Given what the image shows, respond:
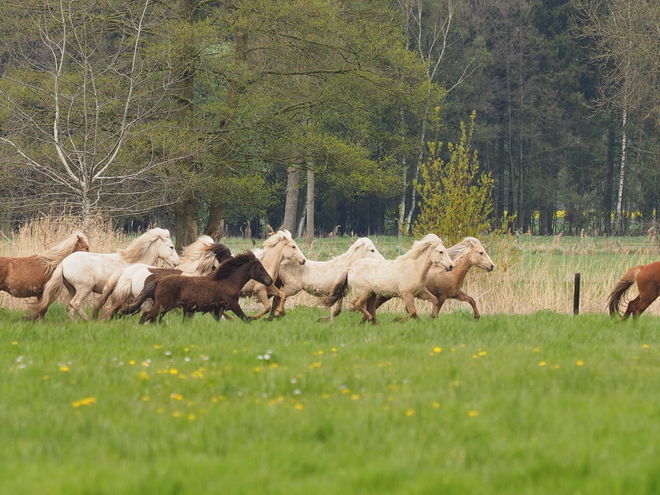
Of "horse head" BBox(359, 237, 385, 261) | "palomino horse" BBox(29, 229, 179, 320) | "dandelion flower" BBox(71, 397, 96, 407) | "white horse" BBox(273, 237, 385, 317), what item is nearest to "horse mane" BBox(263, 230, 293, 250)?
"white horse" BBox(273, 237, 385, 317)

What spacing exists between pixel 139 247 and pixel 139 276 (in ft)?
5.28

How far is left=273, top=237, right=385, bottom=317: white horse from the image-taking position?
49.7 ft

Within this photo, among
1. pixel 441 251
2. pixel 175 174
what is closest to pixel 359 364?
pixel 441 251

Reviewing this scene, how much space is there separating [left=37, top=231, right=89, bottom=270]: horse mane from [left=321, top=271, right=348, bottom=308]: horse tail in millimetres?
4525

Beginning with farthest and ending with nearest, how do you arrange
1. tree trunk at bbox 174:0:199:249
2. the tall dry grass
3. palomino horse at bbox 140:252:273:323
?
tree trunk at bbox 174:0:199:249 < the tall dry grass < palomino horse at bbox 140:252:273:323

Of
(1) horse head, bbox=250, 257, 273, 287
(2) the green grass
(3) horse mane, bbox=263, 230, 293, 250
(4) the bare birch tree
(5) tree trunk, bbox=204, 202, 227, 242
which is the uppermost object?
(4) the bare birch tree

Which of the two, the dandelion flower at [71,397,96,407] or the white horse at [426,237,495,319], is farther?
the white horse at [426,237,495,319]

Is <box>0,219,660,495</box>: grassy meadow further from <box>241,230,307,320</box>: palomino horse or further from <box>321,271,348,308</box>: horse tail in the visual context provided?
<box>241,230,307,320</box>: palomino horse

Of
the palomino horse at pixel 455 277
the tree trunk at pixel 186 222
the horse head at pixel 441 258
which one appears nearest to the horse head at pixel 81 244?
the palomino horse at pixel 455 277

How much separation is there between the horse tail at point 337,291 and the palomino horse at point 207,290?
1.44m

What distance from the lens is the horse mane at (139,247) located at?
1480 cm

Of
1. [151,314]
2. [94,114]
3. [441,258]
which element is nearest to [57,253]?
[151,314]

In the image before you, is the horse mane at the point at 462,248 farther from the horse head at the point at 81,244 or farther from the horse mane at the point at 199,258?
the horse head at the point at 81,244

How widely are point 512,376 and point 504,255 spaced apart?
1318 cm
